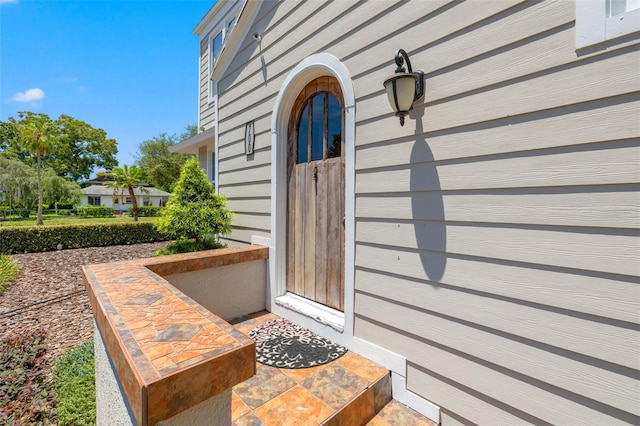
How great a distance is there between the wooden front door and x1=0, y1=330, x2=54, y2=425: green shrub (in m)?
2.40

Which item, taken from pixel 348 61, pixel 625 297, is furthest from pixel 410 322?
pixel 348 61

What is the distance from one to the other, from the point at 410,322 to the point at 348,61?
2.35 m

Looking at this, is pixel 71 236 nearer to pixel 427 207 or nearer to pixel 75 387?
pixel 75 387

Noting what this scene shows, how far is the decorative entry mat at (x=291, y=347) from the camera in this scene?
7.95ft

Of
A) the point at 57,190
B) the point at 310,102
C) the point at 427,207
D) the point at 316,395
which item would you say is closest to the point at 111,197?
the point at 57,190

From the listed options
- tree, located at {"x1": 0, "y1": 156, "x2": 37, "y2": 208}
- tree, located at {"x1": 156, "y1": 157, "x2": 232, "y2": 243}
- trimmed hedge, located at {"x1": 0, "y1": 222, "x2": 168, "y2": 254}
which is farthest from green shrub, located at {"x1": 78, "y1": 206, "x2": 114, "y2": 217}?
tree, located at {"x1": 156, "y1": 157, "x2": 232, "y2": 243}

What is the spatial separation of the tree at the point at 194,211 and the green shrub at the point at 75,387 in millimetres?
1727

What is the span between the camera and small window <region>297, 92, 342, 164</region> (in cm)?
295

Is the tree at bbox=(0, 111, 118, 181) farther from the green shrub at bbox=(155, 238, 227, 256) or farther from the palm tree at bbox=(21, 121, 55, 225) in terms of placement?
the green shrub at bbox=(155, 238, 227, 256)

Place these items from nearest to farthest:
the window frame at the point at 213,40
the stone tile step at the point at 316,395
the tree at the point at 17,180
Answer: the stone tile step at the point at 316,395, the window frame at the point at 213,40, the tree at the point at 17,180

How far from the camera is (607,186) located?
1.38 metres

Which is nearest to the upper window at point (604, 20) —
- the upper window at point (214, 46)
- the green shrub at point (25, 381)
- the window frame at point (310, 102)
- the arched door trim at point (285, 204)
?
the arched door trim at point (285, 204)

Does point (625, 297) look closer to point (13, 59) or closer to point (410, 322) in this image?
point (410, 322)

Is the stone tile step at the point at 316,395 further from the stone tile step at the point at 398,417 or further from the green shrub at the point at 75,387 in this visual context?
the green shrub at the point at 75,387
